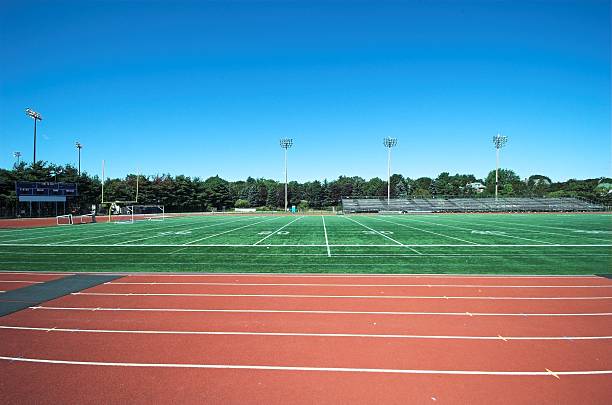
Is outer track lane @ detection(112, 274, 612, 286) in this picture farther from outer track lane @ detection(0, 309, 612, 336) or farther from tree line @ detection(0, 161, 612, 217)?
tree line @ detection(0, 161, 612, 217)

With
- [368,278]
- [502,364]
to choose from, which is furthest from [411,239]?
[502,364]

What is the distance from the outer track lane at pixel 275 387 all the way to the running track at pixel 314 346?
0.07ft

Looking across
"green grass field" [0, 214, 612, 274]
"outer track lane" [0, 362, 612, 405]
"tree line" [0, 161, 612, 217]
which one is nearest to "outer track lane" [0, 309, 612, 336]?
"outer track lane" [0, 362, 612, 405]

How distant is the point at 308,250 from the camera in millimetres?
15969

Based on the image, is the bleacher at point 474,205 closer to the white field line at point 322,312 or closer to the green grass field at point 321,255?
the green grass field at point 321,255

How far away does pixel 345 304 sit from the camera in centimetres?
784

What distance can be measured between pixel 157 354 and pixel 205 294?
3475mm

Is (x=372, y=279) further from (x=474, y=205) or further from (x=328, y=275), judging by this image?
(x=474, y=205)

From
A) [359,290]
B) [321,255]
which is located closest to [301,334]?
[359,290]

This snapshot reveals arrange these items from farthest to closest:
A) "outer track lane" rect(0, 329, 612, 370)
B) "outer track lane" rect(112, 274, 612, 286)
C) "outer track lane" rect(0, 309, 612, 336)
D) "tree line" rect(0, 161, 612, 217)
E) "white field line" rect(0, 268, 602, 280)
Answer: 1. "tree line" rect(0, 161, 612, 217)
2. "white field line" rect(0, 268, 602, 280)
3. "outer track lane" rect(112, 274, 612, 286)
4. "outer track lane" rect(0, 309, 612, 336)
5. "outer track lane" rect(0, 329, 612, 370)

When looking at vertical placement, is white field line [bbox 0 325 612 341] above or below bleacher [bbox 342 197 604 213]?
below

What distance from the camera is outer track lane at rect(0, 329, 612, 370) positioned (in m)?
5.03

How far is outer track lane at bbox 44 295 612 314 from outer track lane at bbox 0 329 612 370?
165 centimetres

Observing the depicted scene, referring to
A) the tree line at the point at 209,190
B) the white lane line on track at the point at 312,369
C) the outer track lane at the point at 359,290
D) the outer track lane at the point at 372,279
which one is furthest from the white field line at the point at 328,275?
the tree line at the point at 209,190
